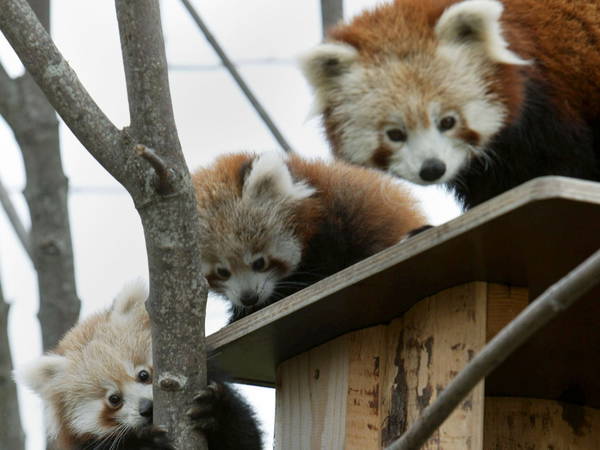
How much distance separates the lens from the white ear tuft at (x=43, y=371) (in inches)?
184

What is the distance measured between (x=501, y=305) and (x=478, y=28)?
1.02m

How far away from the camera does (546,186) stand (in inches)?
110

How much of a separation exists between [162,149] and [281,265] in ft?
5.47

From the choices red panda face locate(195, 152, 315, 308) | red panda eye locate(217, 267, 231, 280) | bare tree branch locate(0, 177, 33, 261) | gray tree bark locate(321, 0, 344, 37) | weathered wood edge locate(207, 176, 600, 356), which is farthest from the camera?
bare tree branch locate(0, 177, 33, 261)

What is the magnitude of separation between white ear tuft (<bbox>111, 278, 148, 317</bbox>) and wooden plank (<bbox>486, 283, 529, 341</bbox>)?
1.89m

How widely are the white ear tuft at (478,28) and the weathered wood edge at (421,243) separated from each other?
0.93 m

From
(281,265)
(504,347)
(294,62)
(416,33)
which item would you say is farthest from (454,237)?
(281,265)

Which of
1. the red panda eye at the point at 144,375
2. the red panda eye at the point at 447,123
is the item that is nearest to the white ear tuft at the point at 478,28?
the red panda eye at the point at 447,123

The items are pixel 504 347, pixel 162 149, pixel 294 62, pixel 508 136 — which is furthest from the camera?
pixel 294 62

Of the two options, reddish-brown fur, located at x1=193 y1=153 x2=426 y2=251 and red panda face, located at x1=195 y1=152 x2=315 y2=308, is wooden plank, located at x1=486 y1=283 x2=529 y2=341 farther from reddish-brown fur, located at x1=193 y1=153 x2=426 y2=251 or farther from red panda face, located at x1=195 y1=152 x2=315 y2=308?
red panda face, located at x1=195 y1=152 x2=315 y2=308

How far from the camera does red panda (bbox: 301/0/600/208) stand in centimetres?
378

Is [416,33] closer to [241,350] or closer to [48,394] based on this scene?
[241,350]

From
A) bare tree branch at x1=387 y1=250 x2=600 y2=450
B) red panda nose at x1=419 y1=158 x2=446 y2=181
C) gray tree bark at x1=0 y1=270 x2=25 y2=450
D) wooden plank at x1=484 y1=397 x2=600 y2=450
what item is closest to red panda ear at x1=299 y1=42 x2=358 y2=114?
red panda nose at x1=419 y1=158 x2=446 y2=181

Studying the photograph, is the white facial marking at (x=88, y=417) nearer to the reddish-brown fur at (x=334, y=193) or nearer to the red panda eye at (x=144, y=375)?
the red panda eye at (x=144, y=375)
